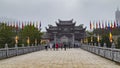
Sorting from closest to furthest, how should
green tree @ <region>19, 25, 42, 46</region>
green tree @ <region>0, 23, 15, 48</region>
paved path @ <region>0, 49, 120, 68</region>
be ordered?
paved path @ <region>0, 49, 120, 68</region>, green tree @ <region>0, 23, 15, 48</region>, green tree @ <region>19, 25, 42, 46</region>

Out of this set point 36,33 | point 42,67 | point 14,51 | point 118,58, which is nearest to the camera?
point 42,67

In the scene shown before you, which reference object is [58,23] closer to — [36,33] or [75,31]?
[75,31]

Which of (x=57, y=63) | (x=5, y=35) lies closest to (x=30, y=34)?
(x=5, y=35)

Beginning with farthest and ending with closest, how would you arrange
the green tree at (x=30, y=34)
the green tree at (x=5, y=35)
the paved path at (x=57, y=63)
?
the green tree at (x=30, y=34)
the green tree at (x=5, y=35)
the paved path at (x=57, y=63)

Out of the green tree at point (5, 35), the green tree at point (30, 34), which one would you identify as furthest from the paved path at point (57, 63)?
the green tree at point (30, 34)

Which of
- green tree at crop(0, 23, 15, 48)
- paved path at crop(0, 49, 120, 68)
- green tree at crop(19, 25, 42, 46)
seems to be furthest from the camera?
green tree at crop(19, 25, 42, 46)

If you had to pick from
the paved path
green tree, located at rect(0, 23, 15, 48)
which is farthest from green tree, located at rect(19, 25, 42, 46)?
the paved path

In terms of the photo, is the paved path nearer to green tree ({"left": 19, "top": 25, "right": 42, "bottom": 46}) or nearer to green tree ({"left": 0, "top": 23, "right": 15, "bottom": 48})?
green tree ({"left": 0, "top": 23, "right": 15, "bottom": 48})

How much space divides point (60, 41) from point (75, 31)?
6780 millimetres

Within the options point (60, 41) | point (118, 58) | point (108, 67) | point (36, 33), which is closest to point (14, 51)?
point (118, 58)

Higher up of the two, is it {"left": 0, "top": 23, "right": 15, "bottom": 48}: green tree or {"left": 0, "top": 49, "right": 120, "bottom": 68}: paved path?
{"left": 0, "top": 23, "right": 15, "bottom": 48}: green tree

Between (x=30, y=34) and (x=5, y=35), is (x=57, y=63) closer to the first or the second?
(x=5, y=35)

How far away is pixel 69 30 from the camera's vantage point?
308 ft

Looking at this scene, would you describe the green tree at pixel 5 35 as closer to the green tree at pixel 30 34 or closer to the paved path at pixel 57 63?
the green tree at pixel 30 34
